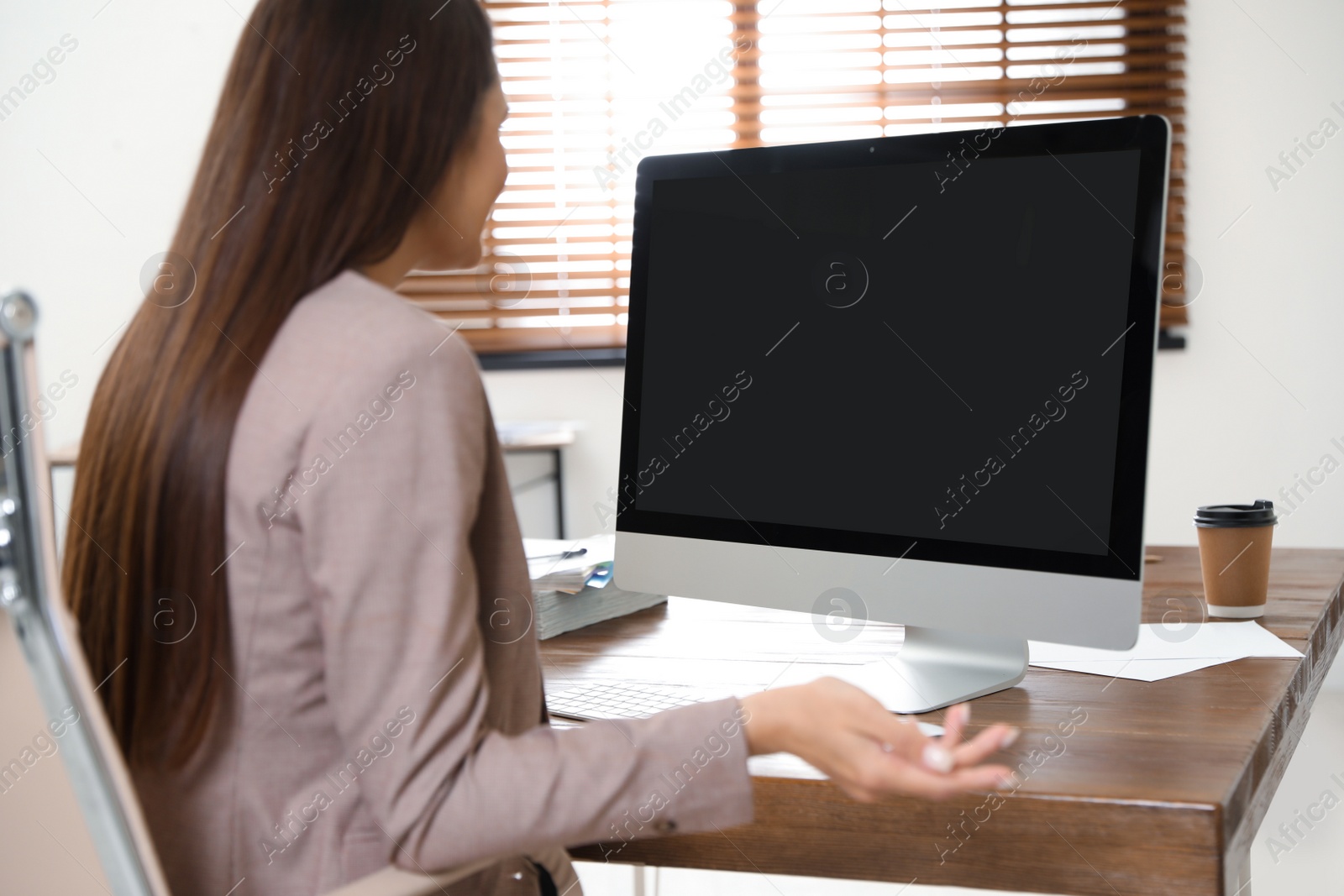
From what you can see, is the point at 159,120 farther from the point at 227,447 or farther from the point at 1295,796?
the point at 1295,796

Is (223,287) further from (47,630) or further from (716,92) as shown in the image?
(716,92)

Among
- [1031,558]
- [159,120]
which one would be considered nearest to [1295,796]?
[1031,558]

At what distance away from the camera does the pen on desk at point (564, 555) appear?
4.14 feet

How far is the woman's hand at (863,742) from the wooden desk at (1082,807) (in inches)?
4.3

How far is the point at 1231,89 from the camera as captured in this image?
2621 millimetres

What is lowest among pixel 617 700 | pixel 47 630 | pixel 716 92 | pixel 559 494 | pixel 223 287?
pixel 559 494

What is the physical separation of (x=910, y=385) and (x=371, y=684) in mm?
518

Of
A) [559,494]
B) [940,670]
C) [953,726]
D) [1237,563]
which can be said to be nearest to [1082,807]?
[953,726]

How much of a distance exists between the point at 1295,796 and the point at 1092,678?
3.99 feet

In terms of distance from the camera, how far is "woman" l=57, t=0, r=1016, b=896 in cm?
56

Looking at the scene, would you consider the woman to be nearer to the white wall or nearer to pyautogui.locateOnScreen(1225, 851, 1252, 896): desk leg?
pyautogui.locateOnScreen(1225, 851, 1252, 896): desk leg

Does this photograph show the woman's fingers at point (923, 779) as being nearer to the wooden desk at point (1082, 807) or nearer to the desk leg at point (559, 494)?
the wooden desk at point (1082, 807)

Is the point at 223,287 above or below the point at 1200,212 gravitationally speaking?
below

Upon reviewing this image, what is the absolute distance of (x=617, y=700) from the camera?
2.95ft
